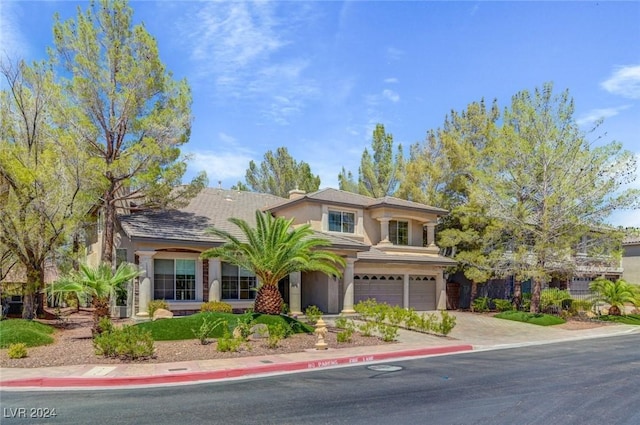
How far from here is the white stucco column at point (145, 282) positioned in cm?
2030

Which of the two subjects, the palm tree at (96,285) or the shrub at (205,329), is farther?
the shrub at (205,329)

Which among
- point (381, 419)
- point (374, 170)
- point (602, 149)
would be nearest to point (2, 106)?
point (381, 419)

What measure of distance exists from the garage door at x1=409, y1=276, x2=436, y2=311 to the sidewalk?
26.7 feet

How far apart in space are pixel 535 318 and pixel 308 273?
40.0 feet

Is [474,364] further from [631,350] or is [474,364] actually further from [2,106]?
[2,106]

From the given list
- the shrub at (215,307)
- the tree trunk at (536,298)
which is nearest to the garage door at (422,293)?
the tree trunk at (536,298)

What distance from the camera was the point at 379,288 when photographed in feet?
91.0

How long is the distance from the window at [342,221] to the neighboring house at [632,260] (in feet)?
97.0

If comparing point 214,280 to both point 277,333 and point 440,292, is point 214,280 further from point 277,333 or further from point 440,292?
point 440,292

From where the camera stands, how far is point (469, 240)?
99.3ft

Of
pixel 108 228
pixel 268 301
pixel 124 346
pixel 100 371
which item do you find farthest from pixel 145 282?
pixel 100 371

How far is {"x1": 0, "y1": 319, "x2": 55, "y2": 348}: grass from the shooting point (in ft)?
45.1

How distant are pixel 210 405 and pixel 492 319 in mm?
21471

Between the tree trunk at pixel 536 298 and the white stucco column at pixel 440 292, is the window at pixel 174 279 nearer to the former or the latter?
the white stucco column at pixel 440 292
